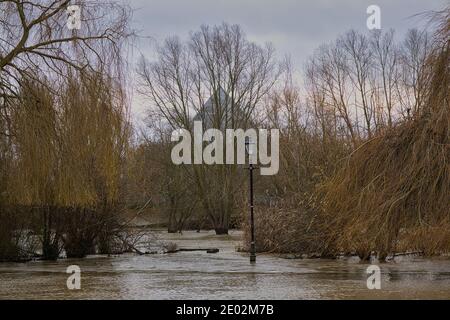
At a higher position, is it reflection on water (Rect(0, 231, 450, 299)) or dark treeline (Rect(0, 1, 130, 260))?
dark treeline (Rect(0, 1, 130, 260))

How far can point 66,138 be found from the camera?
755 inches

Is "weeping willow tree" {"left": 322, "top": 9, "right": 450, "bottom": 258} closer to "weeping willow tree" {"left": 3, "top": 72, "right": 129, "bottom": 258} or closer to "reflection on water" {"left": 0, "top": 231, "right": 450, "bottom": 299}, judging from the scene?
"reflection on water" {"left": 0, "top": 231, "right": 450, "bottom": 299}

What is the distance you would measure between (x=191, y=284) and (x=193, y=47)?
1444 inches

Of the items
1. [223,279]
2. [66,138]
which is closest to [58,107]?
[66,138]

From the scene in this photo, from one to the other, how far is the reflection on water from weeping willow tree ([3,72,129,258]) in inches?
97.0

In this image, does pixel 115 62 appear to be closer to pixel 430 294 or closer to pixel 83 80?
pixel 83 80

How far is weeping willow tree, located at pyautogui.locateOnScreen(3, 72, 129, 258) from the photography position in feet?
60.6

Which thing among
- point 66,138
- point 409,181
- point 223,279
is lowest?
point 223,279

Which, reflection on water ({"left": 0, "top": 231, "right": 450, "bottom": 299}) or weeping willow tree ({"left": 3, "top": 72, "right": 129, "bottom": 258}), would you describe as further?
weeping willow tree ({"left": 3, "top": 72, "right": 129, "bottom": 258})

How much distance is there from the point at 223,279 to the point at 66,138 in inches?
220

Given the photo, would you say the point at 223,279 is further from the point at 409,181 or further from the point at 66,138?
the point at 409,181

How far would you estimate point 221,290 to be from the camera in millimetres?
16078

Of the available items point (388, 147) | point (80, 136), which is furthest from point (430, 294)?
point (80, 136)

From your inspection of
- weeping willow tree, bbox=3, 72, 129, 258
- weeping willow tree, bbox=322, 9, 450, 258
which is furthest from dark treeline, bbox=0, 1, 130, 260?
weeping willow tree, bbox=322, 9, 450, 258
